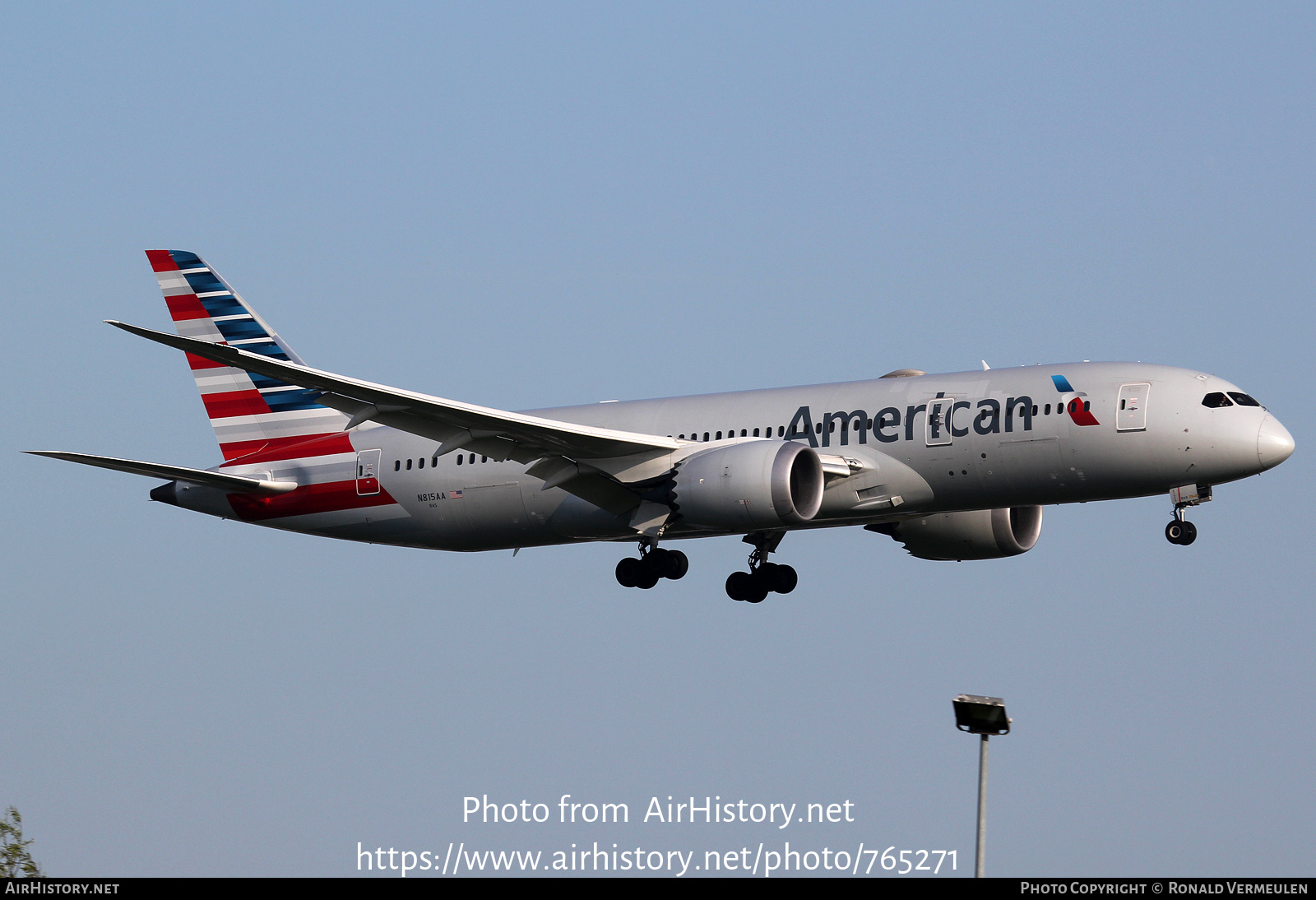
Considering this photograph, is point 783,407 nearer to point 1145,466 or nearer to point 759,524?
point 759,524

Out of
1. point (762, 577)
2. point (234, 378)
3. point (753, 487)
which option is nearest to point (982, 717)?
point (753, 487)

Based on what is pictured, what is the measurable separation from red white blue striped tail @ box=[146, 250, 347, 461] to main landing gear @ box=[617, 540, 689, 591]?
29.1 ft

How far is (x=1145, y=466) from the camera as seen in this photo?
37000 millimetres

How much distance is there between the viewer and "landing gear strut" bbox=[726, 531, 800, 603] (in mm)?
44594

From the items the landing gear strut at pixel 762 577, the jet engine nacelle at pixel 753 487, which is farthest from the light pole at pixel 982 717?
the landing gear strut at pixel 762 577

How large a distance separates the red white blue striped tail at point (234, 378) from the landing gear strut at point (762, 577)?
11.2m

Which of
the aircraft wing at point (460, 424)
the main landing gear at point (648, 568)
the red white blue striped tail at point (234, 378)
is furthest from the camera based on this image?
the red white blue striped tail at point (234, 378)

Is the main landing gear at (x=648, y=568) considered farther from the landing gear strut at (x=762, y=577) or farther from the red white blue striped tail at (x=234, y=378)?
the red white blue striped tail at (x=234, y=378)

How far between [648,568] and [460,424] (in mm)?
6910

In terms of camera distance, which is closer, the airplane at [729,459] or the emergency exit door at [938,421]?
the airplane at [729,459]

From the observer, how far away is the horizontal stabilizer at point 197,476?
131 feet
